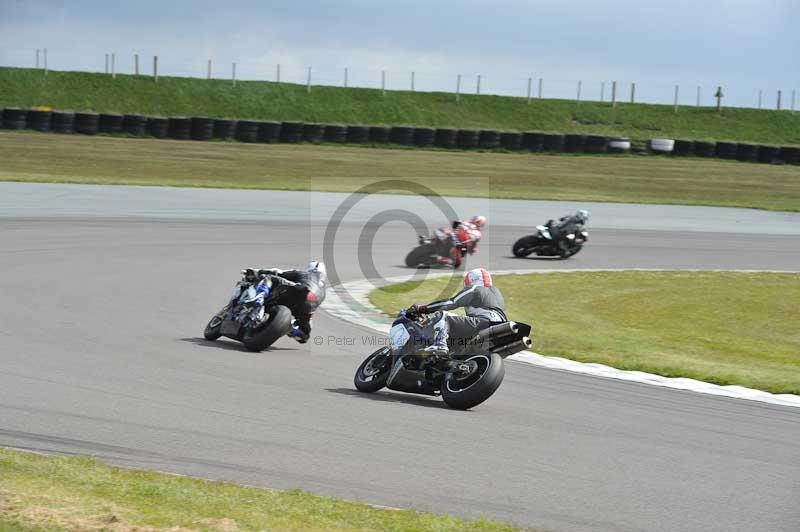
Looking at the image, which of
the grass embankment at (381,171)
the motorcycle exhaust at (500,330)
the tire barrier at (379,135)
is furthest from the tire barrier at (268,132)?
the motorcycle exhaust at (500,330)

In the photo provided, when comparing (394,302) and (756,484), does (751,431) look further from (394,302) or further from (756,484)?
(394,302)

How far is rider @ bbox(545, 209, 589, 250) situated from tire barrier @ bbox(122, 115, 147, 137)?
26.7m

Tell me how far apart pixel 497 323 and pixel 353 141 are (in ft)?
134

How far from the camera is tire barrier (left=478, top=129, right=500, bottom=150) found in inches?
2036

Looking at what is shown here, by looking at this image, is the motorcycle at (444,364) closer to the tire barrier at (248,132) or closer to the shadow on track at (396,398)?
the shadow on track at (396,398)

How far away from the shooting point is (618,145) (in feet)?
179

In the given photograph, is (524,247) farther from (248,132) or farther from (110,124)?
(110,124)

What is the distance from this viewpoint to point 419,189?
40.1m

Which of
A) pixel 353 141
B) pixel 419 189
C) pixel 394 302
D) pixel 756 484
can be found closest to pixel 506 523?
pixel 756 484

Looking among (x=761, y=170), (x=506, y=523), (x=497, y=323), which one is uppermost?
(x=761, y=170)

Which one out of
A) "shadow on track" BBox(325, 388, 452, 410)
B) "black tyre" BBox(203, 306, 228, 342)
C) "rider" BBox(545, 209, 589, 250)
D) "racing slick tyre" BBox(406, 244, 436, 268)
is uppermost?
"rider" BBox(545, 209, 589, 250)

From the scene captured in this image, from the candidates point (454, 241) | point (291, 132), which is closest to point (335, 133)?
point (291, 132)

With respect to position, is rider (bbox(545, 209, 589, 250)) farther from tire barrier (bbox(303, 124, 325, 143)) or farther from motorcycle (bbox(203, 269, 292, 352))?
tire barrier (bbox(303, 124, 325, 143))

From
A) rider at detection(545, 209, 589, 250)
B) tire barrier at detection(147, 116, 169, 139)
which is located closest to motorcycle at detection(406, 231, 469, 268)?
rider at detection(545, 209, 589, 250)
